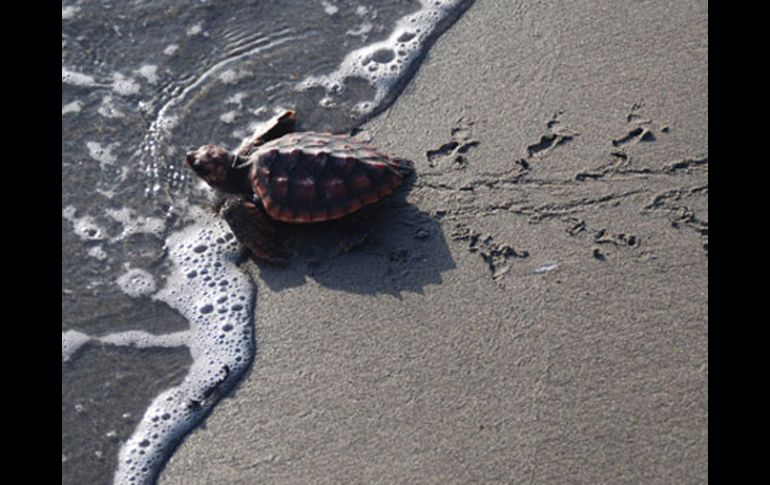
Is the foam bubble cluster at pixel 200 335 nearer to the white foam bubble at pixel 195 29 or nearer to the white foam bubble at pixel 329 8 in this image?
the white foam bubble at pixel 195 29

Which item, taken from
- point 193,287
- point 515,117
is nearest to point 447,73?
point 515,117

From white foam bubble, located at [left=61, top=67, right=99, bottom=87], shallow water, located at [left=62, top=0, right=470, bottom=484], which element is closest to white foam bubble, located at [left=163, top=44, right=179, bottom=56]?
shallow water, located at [left=62, top=0, right=470, bottom=484]

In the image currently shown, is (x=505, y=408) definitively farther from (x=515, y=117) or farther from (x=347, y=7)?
(x=347, y=7)

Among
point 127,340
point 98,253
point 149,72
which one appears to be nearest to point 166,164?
point 98,253

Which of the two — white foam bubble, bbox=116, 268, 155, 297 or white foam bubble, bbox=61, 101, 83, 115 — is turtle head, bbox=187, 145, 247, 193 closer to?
white foam bubble, bbox=116, 268, 155, 297

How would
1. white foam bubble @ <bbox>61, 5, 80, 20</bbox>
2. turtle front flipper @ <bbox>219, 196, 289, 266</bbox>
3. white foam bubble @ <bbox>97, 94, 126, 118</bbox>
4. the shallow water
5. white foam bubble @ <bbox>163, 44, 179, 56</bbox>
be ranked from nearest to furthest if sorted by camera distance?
the shallow water, turtle front flipper @ <bbox>219, 196, 289, 266</bbox>, white foam bubble @ <bbox>97, 94, 126, 118</bbox>, white foam bubble @ <bbox>163, 44, 179, 56</bbox>, white foam bubble @ <bbox>61, 5, 80, 20</bbox>
